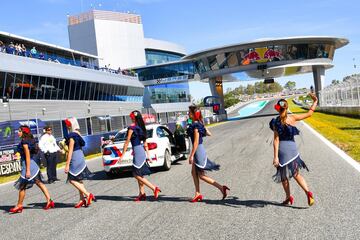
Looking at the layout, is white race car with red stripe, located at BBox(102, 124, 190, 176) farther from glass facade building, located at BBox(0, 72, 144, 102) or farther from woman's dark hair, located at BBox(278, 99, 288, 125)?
glass facade building, located at BBox(0, 72, 144, 102)

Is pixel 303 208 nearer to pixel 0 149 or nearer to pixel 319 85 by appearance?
pixel 0 149

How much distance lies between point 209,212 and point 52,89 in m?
35.5

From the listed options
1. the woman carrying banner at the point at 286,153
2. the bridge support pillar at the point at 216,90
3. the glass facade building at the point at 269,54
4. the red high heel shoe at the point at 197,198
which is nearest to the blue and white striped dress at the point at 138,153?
the red high heel shoe at the point at 197,198

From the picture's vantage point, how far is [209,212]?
6.49 metres

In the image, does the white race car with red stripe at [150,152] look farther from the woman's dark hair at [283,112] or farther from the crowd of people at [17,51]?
the crowd of people at [17,51]

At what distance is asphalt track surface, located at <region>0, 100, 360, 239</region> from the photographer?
17.4 ft

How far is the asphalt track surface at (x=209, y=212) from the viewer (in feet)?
17.4

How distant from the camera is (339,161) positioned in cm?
1040

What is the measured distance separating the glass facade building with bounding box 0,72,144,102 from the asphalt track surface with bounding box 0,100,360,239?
2496 centimetres

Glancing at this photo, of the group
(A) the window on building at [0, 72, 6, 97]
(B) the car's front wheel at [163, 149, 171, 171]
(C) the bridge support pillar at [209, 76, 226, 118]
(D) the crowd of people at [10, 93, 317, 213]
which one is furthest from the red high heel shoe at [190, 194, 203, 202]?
(C) the bridge support pillar at [209, 76, 226, 118]

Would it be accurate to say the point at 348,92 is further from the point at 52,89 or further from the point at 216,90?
the point at 216,90

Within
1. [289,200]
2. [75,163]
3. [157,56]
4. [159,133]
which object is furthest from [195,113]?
[157,56]

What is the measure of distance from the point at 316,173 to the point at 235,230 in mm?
4422

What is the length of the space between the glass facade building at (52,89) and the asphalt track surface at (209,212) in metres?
25.0
